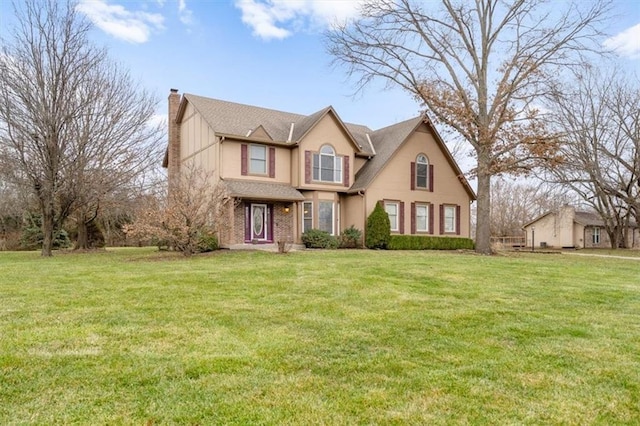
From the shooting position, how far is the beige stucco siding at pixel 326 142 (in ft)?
69.6

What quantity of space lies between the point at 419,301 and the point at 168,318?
393cm

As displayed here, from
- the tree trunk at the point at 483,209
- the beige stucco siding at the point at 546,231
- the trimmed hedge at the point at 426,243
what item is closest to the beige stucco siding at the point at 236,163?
the trimmed hedge at the point at 426,243

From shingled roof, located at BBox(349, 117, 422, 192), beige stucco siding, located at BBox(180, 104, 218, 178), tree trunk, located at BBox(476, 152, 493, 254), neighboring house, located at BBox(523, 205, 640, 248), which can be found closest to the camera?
tree trunk, located at BBox(476, 152, 493, 254)

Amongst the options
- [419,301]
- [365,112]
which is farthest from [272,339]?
[365,112]

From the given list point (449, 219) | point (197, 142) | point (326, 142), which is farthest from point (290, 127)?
point (449, 219)

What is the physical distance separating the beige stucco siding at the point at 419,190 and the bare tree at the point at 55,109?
12981mm

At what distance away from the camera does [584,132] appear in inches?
1094

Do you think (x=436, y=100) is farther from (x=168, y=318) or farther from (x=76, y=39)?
(x=168, y=318)

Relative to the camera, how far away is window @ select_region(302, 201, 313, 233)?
70.6ft

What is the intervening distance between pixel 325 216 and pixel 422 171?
626cm

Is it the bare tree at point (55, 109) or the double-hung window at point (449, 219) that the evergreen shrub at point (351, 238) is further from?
the bare tree at point (55, 109)

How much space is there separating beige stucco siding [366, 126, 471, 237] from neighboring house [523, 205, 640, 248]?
2190 cm

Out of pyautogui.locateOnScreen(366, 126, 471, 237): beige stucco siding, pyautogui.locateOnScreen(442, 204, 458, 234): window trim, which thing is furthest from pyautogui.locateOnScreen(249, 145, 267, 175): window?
pyautogui.locateOnScreen(442, 204, 458, 234): window trim

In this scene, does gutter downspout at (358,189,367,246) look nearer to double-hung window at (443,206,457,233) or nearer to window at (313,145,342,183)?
window at (313,145,342,183)
